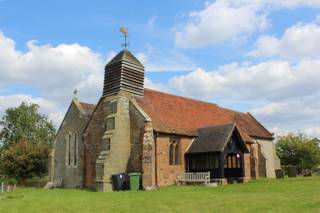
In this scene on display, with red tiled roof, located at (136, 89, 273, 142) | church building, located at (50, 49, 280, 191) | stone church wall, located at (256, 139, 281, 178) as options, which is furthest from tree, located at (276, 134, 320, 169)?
church building, located at (50, 49, 280, 191)

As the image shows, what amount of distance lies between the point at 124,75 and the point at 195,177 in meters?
10.1

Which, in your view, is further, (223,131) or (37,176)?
(37,176)

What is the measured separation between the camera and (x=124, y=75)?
1228 inches

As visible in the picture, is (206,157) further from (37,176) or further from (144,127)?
(37,176)

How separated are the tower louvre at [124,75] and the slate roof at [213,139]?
6357mm

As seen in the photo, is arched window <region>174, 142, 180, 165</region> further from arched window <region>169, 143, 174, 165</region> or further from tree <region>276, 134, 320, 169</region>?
tree <region>276, 134, 320, 169</region>

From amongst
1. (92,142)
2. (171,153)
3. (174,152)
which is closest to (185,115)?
(174,152)

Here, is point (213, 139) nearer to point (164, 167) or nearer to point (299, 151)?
point (164, 167)

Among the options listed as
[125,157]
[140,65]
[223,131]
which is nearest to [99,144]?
[125,157]

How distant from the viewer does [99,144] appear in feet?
103

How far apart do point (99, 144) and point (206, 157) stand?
8.91 m

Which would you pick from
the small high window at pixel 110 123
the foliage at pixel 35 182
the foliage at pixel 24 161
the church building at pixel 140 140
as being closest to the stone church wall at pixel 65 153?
the church building at pixel 140 140

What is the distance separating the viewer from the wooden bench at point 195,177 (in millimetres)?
28156

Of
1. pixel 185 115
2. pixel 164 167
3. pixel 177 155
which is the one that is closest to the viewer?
pixel 164 167
